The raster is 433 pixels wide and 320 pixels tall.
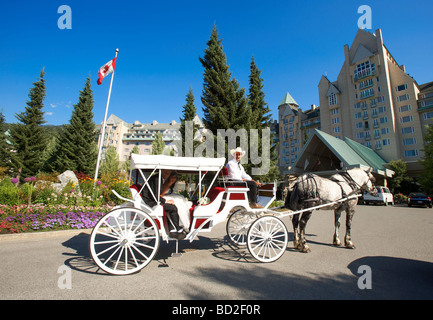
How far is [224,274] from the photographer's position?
142 inches

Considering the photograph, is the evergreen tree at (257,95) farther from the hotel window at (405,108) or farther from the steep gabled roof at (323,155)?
the hotel window at (405,108)

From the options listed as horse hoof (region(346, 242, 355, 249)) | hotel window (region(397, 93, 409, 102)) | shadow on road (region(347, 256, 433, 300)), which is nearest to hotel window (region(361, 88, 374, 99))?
hotel window (region(397, 93, 409, 102))

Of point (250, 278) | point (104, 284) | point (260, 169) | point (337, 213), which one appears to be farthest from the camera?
point (260, 169)

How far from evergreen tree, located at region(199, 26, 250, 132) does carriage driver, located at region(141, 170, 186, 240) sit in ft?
38.1

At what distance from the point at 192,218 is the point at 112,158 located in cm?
4133

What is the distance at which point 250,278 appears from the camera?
3447mm

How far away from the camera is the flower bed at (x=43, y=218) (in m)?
6.38

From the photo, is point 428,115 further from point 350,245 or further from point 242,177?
point 242,177

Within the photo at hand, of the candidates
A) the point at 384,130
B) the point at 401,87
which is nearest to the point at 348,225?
the point at 384,130

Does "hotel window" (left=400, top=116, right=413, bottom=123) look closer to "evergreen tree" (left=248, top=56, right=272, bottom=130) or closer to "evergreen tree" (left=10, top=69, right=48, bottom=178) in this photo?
"evergreen tree" (left=248, top=56, right=272, bottom=130)

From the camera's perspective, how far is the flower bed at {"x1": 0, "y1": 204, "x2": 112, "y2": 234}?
6.38 m

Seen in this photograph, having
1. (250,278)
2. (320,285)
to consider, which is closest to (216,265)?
(250,278)

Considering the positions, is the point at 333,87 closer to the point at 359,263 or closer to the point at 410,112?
the point at 410,112
